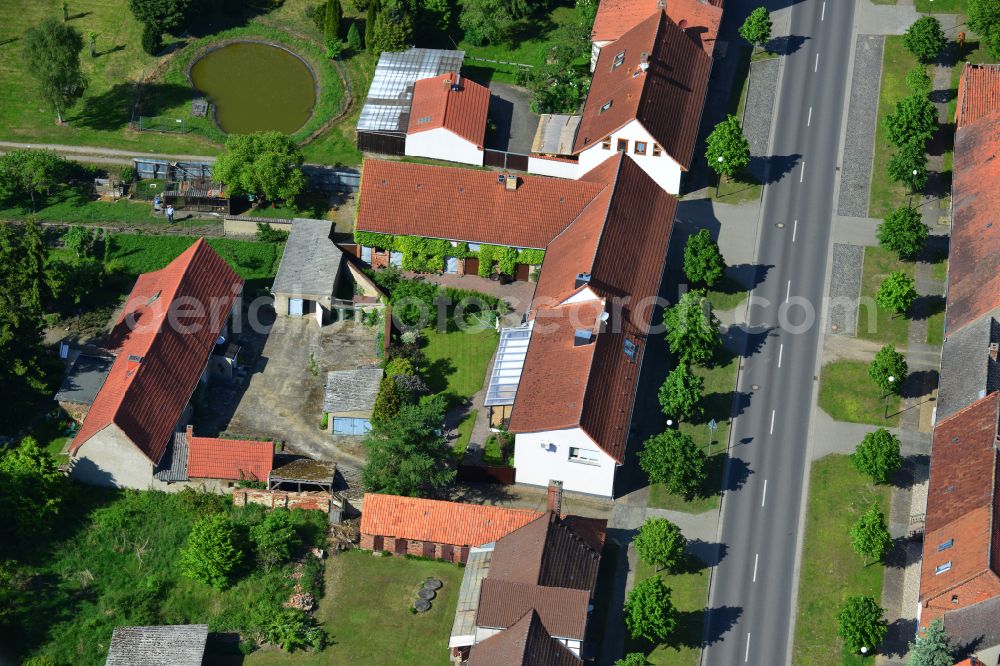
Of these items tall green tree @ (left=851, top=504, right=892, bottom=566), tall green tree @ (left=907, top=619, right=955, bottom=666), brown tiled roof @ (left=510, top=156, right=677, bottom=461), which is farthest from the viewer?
brown tiled roof @ (left=510, top=156, right=677, bottom=461)

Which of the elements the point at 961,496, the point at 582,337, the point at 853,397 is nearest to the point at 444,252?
the point at 582,337

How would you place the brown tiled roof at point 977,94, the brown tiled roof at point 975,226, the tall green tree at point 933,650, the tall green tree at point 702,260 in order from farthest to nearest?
the brown tiled roof at point 977,94 → the tall green tree at point 702,260 → the brown tiled roof at point 975,226 → the tall green tree at point 933,650

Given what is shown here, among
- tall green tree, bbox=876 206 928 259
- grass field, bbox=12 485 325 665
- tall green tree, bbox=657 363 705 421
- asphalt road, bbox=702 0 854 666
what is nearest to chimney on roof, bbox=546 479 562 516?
asphalt road, bbox=702 0 854 666

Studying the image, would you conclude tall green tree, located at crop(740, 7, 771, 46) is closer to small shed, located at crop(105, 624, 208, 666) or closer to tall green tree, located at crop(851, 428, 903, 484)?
tall green tree, located at crop(851, 428, 903, 484)

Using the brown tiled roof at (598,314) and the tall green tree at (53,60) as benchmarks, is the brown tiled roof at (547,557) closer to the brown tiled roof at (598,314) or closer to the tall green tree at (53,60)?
the brown tiled roof at (598,314)

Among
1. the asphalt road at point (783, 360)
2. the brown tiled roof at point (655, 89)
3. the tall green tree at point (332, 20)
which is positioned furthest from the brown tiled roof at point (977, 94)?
the tall green tree at point (332, 20)
